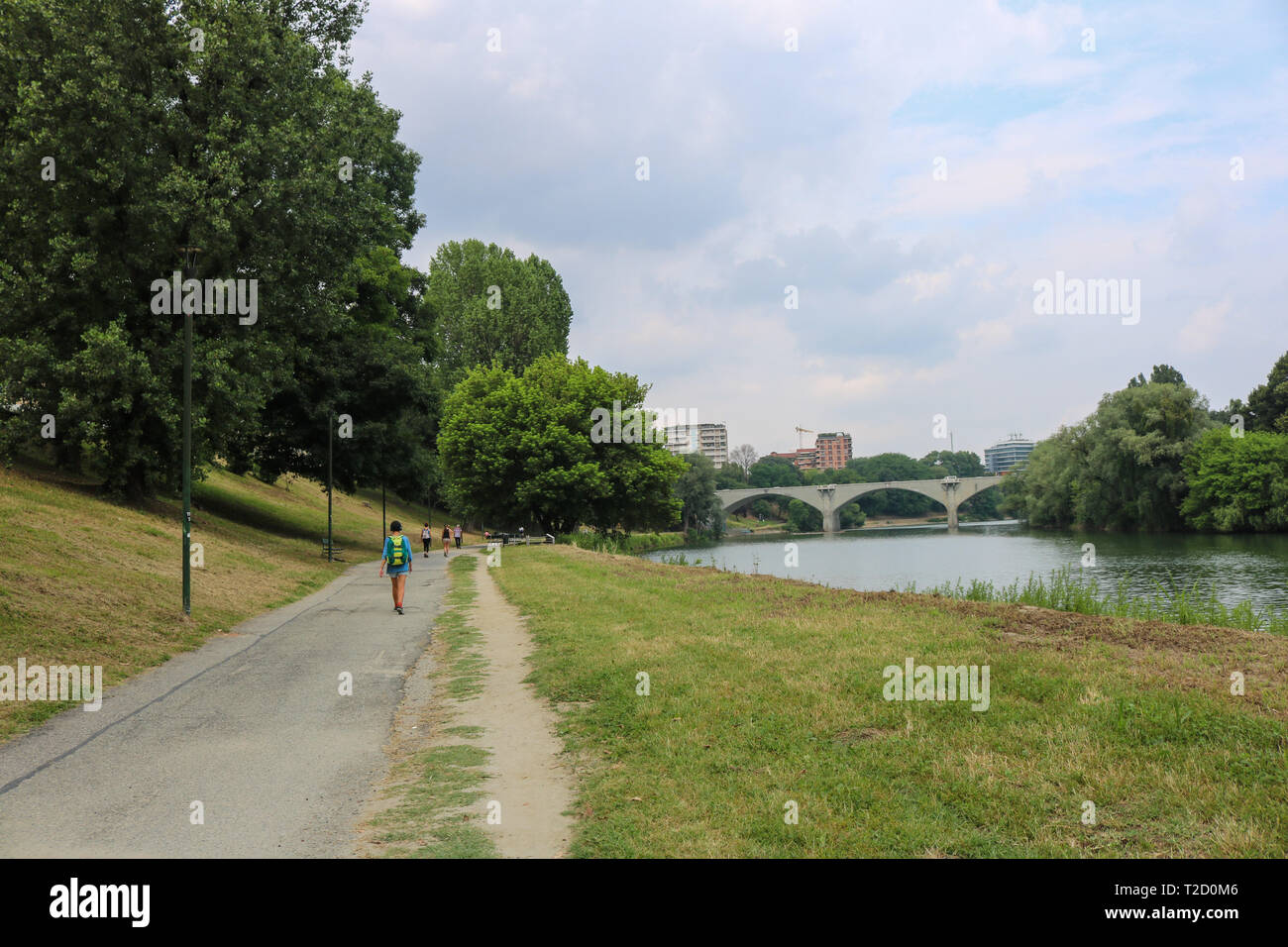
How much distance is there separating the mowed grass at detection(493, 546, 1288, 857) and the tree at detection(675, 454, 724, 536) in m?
64.5

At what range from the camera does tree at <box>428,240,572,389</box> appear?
63344mm

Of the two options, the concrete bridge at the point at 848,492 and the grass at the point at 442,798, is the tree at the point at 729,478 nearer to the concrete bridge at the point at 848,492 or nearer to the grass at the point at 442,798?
the concrete bridge at the point at 848,492

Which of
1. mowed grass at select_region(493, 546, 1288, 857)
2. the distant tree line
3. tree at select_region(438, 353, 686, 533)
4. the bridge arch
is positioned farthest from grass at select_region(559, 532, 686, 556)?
the distant tree line

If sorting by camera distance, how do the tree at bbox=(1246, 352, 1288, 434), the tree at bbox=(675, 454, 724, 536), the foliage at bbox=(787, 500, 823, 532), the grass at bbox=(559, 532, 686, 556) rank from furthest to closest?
the foliage at bbox=(787, 500, 823, 532) → the tree at bbox=(675, 454, 724, 536) → the tree at bbox=(1246, 352, 1288, 434) → the grass at bbox=(559, 532, 686, 556)

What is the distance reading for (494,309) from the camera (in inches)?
2485

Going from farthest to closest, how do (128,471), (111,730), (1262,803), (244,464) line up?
(244,464) → (128,471) → (111,730) → (1262,803)

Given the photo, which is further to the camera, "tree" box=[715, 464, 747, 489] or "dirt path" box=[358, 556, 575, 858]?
"tree" box=[715, 464, 747, 489]

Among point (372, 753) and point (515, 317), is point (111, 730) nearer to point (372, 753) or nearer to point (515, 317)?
point (372, 753)

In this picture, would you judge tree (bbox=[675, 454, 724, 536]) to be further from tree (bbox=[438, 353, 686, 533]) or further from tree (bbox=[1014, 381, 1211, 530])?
tree (bbox=[1014, 381, 1211, 530])

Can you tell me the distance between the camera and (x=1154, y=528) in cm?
6031

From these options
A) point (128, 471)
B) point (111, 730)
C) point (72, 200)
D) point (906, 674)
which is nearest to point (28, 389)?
point (128, 471)

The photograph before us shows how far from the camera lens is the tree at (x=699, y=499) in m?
77.3


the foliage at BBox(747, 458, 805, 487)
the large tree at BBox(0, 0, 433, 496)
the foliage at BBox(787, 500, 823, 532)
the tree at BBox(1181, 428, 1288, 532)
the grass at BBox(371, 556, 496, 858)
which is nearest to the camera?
the grass at BBox(371, 556, 496, 858)
